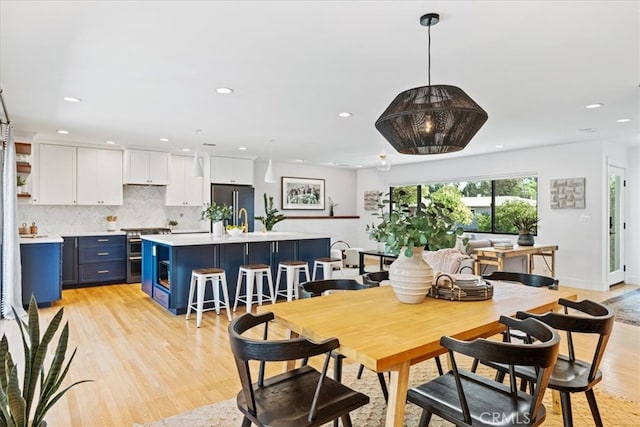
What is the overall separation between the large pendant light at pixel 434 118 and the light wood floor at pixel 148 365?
2.08m

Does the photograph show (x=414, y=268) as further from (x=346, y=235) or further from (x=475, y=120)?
(x=346, y=235)

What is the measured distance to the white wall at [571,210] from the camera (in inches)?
237

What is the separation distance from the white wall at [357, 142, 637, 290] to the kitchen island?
386cm

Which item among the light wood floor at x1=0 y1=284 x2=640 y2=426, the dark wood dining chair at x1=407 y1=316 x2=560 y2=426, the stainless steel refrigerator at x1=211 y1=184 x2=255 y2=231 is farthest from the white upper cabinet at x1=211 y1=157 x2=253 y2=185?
the dark wood dining chair at x1=407 y1=316 x2=560 y2=426

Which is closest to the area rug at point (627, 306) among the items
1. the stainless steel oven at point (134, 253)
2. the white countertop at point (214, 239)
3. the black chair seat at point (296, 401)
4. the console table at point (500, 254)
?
the console table at point (500, 254)

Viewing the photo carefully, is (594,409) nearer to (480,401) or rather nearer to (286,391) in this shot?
(480,401)

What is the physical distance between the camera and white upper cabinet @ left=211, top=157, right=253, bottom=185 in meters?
7.60

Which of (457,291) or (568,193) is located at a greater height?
(568,193)

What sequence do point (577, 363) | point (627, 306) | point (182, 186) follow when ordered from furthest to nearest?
1. point (182, 186)
2. point (627, 306)
3. point (577, 363)

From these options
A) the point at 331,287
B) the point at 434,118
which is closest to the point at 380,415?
the point at 331,287

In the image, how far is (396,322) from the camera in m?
1.83

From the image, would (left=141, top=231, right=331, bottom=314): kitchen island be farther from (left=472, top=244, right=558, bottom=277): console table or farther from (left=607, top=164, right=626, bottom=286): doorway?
(left=607, top=164, right=626, bottom=286): doorway

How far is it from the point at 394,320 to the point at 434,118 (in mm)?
1020

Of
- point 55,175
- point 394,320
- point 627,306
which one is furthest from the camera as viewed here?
point 55,175
